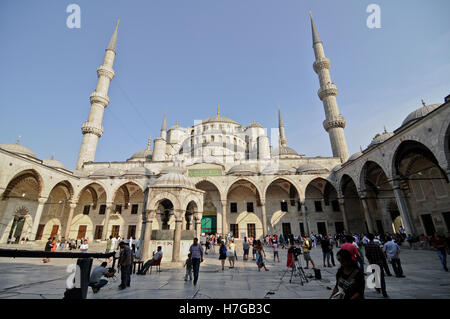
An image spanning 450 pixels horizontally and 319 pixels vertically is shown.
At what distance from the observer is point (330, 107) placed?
78.8ft

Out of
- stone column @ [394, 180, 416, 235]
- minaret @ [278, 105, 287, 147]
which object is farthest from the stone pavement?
minaret @ [278, 105, 287, 147]

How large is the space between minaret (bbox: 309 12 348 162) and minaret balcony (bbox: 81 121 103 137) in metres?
26.1

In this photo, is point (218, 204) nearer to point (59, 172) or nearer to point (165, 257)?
point (165, 257)

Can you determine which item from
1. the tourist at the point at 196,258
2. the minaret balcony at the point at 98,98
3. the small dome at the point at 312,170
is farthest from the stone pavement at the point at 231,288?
the minaret balcony at the point at 98,98

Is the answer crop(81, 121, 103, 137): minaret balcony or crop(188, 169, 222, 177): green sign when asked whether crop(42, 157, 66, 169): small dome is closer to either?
crop(81, 121, 103, 137): minaret balcony

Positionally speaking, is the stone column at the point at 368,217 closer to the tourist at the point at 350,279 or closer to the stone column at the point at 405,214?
the stone column at the point at 405,214

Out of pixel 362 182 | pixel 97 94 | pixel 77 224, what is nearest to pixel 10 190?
pixel 77 224

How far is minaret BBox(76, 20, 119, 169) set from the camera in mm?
23944

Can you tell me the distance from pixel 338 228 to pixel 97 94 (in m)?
29.7

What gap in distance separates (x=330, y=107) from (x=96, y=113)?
27090mm

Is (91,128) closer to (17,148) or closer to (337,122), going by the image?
(17,148)

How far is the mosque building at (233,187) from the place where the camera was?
1038cm

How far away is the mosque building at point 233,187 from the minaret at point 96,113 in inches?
4.5

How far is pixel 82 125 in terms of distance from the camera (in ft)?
79.5
